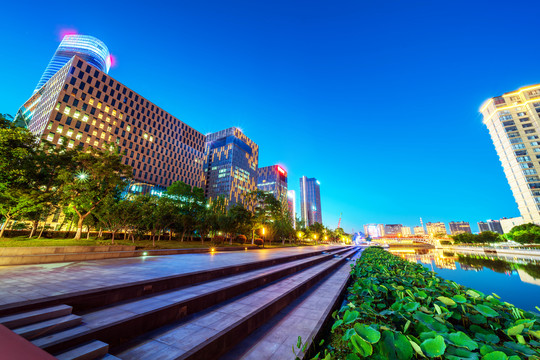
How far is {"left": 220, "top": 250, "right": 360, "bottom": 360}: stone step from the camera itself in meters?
3.36

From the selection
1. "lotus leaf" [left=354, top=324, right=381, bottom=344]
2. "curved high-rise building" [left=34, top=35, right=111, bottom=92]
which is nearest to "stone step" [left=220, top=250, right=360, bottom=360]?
"lotus leaf" [left=354, top=324, right=381, bottom=344]

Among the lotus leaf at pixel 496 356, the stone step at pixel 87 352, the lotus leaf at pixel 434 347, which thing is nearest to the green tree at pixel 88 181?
the stone step at pixel 87 352

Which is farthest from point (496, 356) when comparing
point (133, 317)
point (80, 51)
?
point (80, 51)

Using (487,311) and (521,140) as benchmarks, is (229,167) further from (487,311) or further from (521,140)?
(521,140)

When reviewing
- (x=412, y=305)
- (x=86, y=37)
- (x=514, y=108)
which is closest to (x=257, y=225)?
(x=412, y=305)

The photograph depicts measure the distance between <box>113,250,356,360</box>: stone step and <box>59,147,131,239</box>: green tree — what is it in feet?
58.8

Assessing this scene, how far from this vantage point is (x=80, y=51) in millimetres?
127875

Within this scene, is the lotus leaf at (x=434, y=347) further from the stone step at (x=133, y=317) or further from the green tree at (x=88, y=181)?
the green tree at (x=88, y=181)

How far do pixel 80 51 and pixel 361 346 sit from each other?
19553cm

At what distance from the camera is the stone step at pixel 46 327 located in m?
2.90

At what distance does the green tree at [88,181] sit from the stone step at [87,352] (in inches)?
711

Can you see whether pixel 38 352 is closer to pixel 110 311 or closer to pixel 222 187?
pixel 110 311

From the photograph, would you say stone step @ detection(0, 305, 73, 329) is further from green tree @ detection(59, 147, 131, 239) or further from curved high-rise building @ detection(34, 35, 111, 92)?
curved high-rise building @ detection(34, 35, 111, 92)

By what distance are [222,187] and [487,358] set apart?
317 feet
